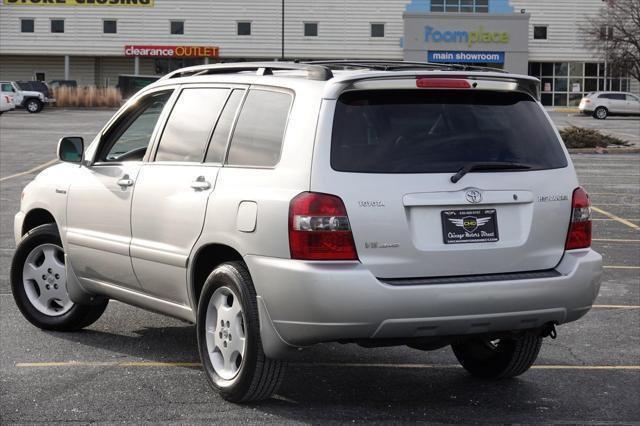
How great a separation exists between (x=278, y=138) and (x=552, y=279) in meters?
1.55

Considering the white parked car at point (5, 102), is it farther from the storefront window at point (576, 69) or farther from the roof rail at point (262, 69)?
the roof rail at point (262, 69)

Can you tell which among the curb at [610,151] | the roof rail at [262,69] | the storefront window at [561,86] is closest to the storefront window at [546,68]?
the storefront window at [561,86]

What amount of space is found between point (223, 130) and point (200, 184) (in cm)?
33

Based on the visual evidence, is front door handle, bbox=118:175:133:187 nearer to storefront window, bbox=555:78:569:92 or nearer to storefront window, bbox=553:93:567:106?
storefront window, bbox=553:93:567:106

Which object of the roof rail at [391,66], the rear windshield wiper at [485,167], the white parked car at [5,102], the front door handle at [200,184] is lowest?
the white parked car at [5,102]

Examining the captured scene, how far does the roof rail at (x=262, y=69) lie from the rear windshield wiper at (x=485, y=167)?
0.80m

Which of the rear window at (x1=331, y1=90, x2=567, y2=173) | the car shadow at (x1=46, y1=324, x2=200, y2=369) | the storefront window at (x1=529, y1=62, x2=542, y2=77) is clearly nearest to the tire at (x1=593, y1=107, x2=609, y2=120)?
the storefront window at (x1=529, y1=62, x2=542, y2=77)

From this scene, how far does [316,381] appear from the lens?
646cm

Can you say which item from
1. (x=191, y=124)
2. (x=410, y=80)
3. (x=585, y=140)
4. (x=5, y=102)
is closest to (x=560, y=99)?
(x=5, y=102)

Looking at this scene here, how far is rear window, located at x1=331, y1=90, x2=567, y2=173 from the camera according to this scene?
546cm

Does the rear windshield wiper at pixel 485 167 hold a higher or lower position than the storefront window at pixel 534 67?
higher

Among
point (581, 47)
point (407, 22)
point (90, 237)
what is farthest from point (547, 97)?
point (90, 237)

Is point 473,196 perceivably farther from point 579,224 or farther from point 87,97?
point 87,97

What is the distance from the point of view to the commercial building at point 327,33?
7762 centimetres
